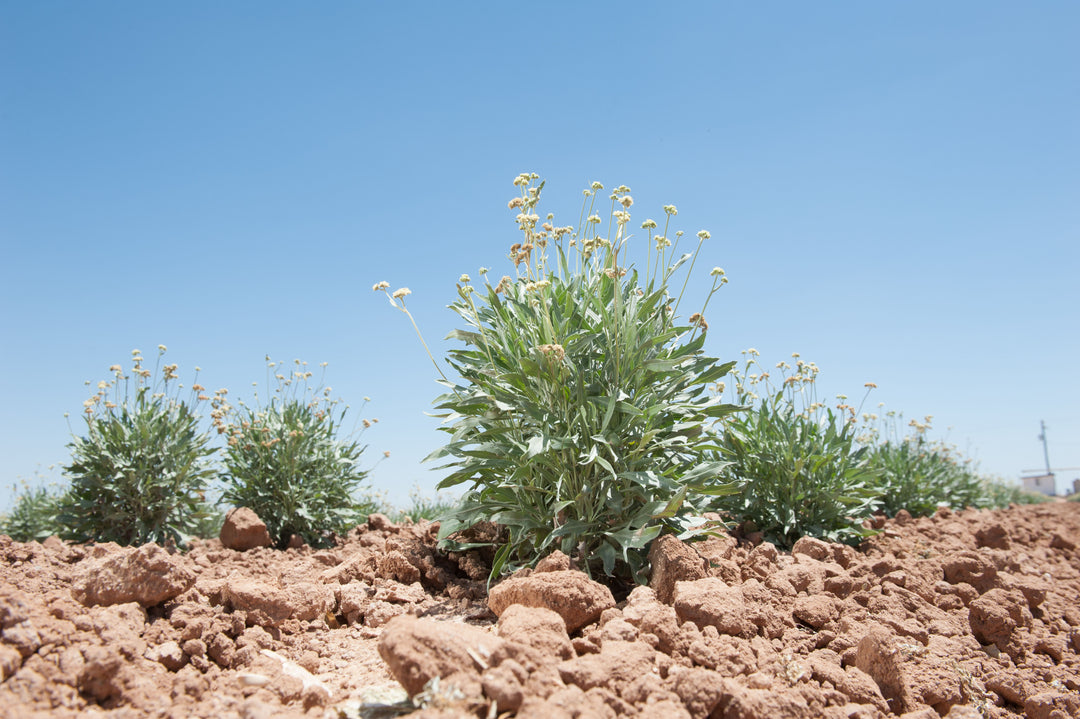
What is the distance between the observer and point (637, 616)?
2648 mm

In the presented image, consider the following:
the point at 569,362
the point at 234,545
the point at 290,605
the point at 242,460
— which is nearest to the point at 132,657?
the point at 290,605

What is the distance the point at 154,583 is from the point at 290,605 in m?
0.57

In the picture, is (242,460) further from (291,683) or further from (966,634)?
(966,634)

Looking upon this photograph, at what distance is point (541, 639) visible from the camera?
91.0 inches

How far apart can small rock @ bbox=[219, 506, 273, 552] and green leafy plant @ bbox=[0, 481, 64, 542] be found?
14.9ft

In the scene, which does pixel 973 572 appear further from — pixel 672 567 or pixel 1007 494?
pixel 1007 494

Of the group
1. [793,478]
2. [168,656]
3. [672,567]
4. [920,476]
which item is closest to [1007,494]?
[920,476]

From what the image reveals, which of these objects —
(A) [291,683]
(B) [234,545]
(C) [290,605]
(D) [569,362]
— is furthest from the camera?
(B) [234,545]

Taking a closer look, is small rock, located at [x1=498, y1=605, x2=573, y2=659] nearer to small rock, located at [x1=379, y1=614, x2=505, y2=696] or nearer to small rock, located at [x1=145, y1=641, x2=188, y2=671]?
small rock, located at [x1=379, y1=614, x2=505, y2=696]

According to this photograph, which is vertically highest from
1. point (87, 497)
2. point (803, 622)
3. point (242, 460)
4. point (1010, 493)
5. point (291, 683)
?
point (1010, 493)

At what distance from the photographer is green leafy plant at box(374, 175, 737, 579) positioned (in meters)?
3.38

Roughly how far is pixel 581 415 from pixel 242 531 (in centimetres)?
386

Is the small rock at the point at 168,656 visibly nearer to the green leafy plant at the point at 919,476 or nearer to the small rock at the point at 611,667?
the small rock at the point at 611,667

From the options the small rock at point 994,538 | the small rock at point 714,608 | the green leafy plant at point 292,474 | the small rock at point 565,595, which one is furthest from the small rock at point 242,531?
the small rock at point 994,538
